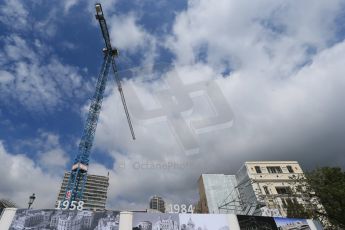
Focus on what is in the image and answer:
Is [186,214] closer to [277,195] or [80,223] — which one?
[80,223]

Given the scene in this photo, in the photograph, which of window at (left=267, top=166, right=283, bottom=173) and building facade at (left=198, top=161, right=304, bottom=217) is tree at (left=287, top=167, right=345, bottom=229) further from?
window at (left=267, top=166, right=283, bottom=173)

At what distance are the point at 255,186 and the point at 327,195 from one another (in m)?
23.4

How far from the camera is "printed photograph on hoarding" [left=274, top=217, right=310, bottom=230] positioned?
29.5 meters

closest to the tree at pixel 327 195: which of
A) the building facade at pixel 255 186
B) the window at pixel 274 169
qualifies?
the building facade at pixel 255 186

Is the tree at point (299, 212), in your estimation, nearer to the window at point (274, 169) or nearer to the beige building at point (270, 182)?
the beige building at point (270, 182)

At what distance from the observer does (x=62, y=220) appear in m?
24.5

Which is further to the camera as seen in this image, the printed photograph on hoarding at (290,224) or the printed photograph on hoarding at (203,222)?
the printed photograph on hoarding at (290,224)

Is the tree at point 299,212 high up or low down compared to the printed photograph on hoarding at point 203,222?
up

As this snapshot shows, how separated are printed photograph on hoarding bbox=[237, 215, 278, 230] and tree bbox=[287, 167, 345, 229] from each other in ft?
28.4

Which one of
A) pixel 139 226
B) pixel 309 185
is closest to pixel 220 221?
pixel 139 226

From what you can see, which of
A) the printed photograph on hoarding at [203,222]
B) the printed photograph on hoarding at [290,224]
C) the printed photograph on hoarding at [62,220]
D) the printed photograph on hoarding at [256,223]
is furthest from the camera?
the printed photograph on hoarding at [290,224]

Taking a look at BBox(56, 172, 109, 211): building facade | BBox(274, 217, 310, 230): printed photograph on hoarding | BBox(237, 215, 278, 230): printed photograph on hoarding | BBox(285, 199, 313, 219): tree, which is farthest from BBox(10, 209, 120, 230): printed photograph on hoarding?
BBox(56, 172, 109, 211): building facade

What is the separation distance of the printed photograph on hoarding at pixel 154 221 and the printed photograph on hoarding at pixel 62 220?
2298 millimetres

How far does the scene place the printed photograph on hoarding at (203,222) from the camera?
87.8ft
